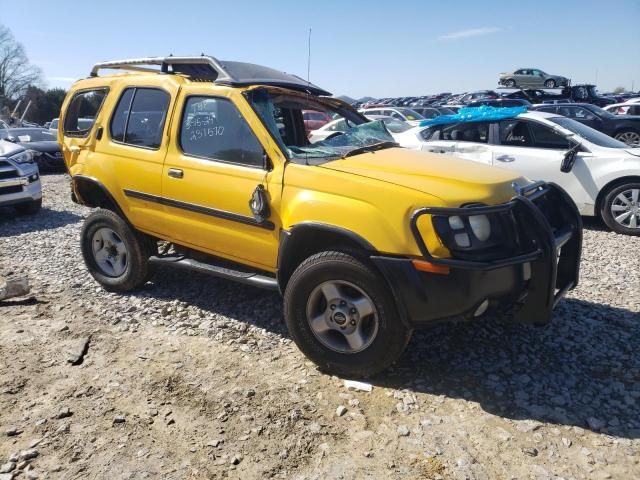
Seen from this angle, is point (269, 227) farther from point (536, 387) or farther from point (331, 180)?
point (536, 387)

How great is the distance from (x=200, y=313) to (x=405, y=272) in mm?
2210

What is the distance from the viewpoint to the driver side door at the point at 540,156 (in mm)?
7125

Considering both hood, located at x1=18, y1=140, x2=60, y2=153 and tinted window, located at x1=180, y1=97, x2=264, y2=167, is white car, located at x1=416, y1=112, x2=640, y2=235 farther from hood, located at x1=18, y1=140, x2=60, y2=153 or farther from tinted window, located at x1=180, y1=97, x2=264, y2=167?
hood, located at x1=18, y1=140, x2=60, y2=153

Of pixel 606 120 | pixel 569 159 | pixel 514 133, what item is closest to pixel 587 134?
pixel 569 159

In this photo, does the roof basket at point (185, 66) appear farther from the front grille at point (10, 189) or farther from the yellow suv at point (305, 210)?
the front grille at point (10, 189)

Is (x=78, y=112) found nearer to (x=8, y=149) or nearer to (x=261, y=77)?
(x=261, y=77)

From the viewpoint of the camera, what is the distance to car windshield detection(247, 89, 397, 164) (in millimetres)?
3627

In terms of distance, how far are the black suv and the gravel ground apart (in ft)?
36.3

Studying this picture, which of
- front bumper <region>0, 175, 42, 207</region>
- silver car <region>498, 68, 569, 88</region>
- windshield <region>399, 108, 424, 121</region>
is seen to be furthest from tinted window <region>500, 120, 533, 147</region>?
silver car <region>498, 68, 569, 88</region>

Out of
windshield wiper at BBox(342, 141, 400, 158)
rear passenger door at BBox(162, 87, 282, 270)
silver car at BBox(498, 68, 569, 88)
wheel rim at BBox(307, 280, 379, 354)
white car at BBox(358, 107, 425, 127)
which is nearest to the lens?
wheel rim at BBox(307, 280, 379, 354)

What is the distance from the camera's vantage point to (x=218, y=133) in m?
3.86

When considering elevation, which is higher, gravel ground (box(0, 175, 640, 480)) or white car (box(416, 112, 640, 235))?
white car (box(416, 112, 640, 235))

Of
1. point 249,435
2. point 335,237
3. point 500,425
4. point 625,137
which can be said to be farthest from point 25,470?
point 625,137

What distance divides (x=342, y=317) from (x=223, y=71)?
2078 mm
